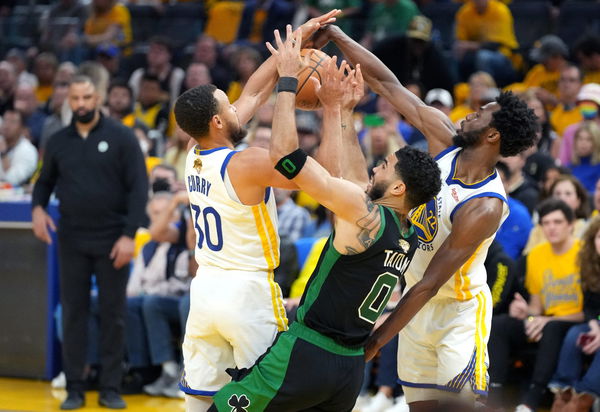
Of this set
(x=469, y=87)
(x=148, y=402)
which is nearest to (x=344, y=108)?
(x=148, y=402)

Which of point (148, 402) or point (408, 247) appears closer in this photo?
point (408, 247)

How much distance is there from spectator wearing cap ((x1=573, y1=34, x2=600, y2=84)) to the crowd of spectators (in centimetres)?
1

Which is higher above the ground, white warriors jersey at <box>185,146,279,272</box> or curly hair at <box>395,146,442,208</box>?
curly hair at <box>395,146,442,208</box>

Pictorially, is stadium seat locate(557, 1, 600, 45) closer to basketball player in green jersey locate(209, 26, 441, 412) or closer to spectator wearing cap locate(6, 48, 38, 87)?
spectator wearing cap locate(6, 48, 38, 87)

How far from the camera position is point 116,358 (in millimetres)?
8078

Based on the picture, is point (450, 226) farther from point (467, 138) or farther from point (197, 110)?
point (197, 110)

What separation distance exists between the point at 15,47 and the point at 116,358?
9259 millimetres

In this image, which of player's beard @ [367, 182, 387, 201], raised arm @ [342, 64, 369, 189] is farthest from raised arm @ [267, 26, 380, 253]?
raised arm @ [342, 64, 369, 189]

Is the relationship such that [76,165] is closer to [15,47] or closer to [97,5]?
[97,5]

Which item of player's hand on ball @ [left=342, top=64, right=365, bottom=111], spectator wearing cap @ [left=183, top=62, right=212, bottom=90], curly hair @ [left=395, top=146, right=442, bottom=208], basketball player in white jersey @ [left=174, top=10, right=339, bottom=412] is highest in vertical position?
player's hand on ball @ [left=342, top=64, right=365, bottom=111]

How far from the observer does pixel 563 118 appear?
10500 millimetres

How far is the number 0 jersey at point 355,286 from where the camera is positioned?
4.45 metres

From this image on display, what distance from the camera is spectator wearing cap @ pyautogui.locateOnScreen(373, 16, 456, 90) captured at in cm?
1147

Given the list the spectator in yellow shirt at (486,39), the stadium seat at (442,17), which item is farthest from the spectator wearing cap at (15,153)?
the stadium seat at (442,17)
